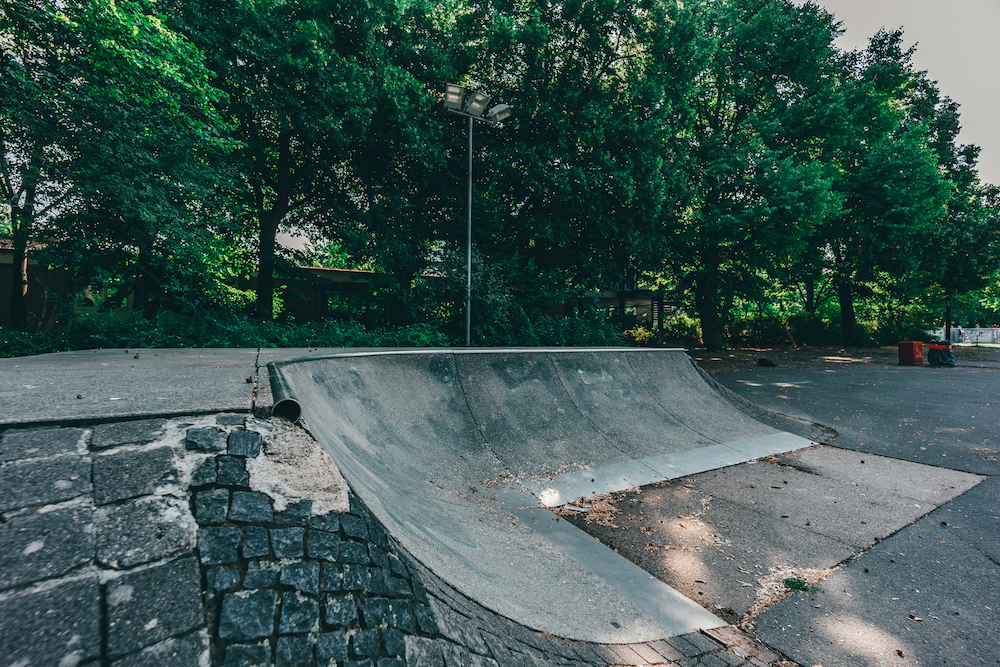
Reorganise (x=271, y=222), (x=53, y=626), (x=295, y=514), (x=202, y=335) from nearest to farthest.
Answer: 1. (x=53, y=626)
2. (x=295, y=514)
3. (x=202, y=335)
4. (x=271, y=222)

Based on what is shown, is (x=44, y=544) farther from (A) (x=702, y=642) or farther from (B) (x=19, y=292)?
(B) (x=19, y=292)

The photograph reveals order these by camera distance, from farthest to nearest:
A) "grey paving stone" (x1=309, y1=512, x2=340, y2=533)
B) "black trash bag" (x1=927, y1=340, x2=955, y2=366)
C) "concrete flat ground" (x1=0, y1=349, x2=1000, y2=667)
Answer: "black trash bag" (x1=927, y1=340, x2=955, y2=366) → "concrete flat ground" (x1=0, y1=349, x2=1000, y2=667) → "grey paving stone" (x1=309, y1=512, x2=340, y2=533)

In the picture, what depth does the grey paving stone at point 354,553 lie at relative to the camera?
2.00 m

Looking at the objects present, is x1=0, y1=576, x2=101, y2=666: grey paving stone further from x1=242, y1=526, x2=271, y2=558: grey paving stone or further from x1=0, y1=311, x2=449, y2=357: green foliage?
x1=0, y1=311, x2=449, y2=357: green foliage

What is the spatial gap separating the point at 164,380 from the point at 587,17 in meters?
16.0

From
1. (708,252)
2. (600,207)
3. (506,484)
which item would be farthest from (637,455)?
(708,252)

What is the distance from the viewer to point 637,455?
5680 millimetres

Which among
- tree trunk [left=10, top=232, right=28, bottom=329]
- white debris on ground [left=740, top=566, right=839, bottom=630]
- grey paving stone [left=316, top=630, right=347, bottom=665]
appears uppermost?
tree trunk [left=10, top=232, right=28, bottom=329]

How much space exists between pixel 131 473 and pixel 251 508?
1.78 feet

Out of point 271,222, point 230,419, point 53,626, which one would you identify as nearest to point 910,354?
point 230,419

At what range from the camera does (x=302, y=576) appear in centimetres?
184

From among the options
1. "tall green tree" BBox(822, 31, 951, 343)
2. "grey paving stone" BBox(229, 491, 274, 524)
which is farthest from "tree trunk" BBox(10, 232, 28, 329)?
"tall green tree" BBox(822, 31, 951, 343)

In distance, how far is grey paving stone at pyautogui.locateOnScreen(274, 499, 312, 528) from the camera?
2023 millimetres

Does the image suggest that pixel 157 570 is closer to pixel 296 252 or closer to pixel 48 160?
pixel 48 160
